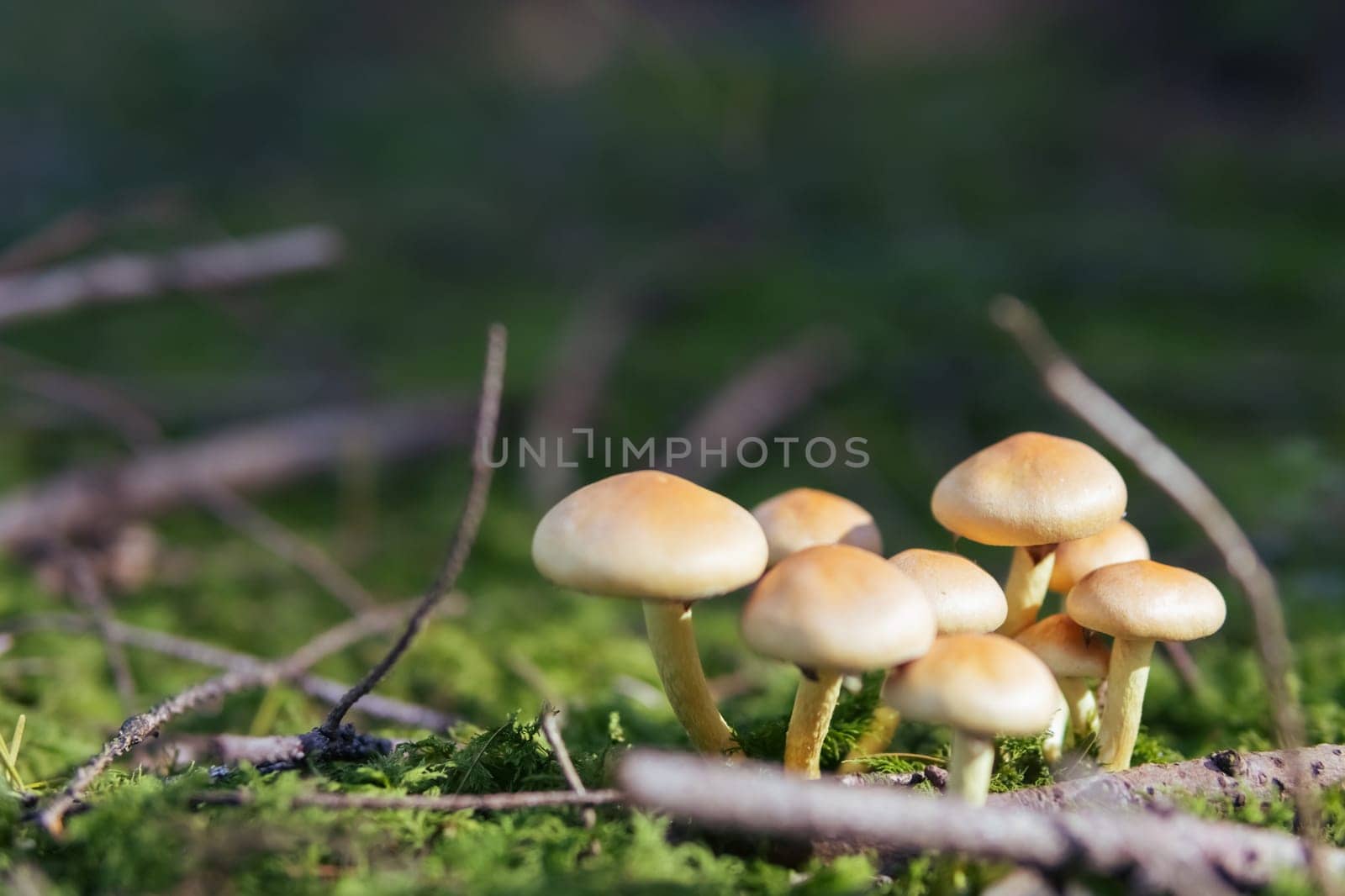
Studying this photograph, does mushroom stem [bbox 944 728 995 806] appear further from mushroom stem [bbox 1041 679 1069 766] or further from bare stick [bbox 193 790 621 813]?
bare stick [bbox 193 790 621 813]

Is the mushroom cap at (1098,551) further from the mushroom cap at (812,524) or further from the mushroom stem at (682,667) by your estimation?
the mushroom stem at (682,667)

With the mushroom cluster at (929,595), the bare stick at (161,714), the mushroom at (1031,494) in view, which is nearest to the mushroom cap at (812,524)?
the mushroom cluster at (929,595)

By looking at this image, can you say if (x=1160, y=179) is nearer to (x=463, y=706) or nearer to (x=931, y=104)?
(x=931, y=104)

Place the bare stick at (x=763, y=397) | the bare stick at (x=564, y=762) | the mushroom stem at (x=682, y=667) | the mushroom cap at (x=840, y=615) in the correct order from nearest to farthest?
the mushroom cap at (x=840, y=615)
the bare stick at (x=564, y=762)
the mushroom stem at (x=682, y=667)
the bare stick at (x=763, y=397)

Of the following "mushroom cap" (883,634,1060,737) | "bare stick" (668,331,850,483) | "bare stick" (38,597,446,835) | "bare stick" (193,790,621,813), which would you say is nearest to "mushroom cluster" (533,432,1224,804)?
"mushroom cap" (883,634,1060,737)

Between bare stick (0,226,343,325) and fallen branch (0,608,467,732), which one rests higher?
bare stick (0,226,343,325)
